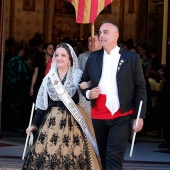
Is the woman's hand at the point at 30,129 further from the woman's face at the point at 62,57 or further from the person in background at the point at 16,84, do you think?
the person in background at the point at 16,84

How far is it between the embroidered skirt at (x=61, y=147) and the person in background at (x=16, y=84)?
5.50 metres

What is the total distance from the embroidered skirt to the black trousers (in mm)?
582

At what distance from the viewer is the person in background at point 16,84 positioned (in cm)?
1309

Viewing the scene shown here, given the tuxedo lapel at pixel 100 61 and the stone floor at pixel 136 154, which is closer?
the tuxedo lapel at pixel 100 61

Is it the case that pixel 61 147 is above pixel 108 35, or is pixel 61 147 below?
below

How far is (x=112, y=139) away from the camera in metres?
6.77

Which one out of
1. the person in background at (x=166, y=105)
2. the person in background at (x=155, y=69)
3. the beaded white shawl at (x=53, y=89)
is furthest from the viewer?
the person in background at (x=155, y=69)

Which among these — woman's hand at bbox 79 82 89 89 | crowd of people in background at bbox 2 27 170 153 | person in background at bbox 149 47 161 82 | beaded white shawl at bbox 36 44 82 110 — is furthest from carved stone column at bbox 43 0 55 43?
woman's hand at bbox 79 82 89 89

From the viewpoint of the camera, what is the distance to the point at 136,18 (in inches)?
758

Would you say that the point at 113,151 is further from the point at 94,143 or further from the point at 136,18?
the point at 136,18

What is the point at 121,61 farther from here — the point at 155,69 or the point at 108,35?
the point at 155,69

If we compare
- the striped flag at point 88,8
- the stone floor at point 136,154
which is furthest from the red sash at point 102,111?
the stone floor at point 136,154

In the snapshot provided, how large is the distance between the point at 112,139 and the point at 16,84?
6.61 meters

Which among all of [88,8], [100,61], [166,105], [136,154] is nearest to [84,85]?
[100,61]
